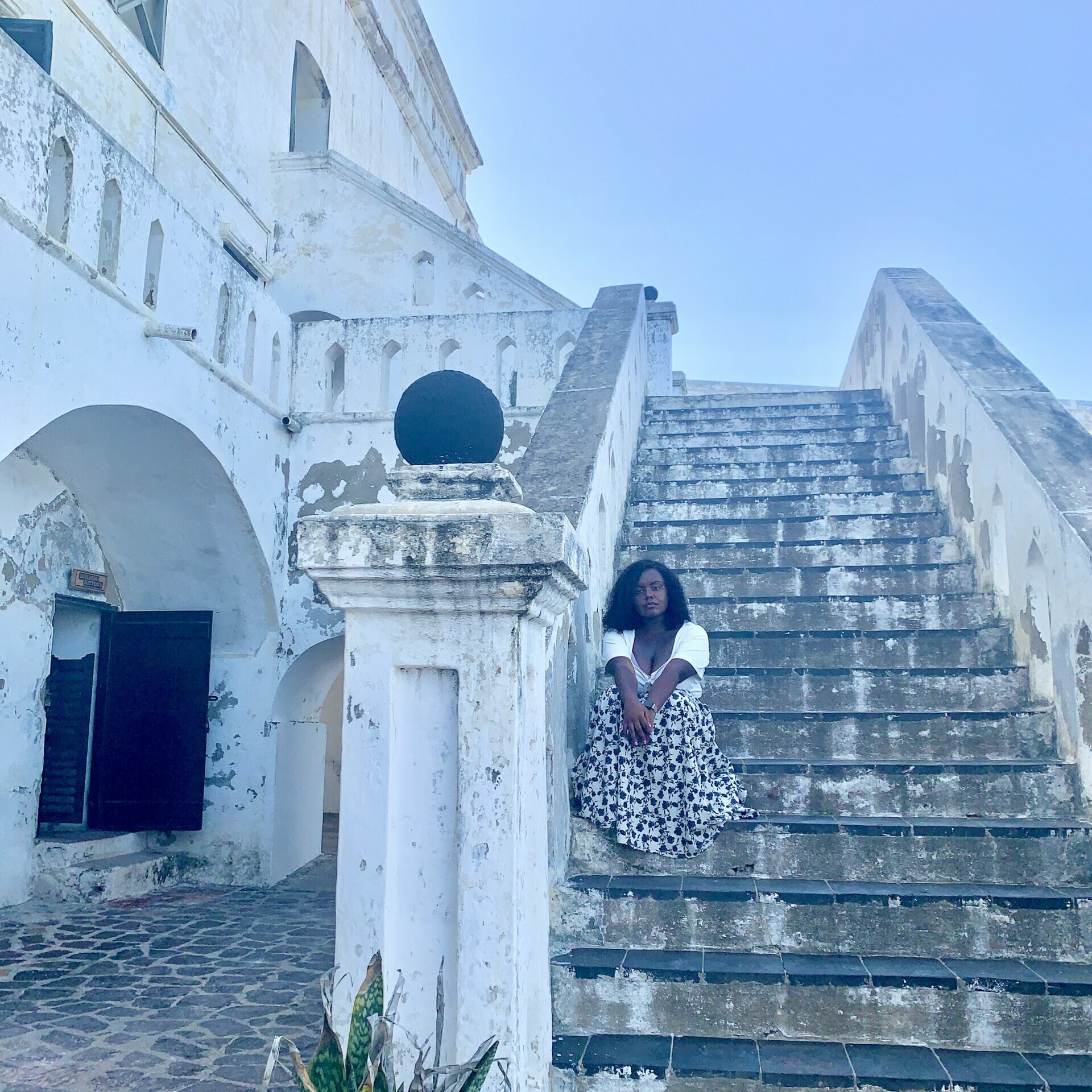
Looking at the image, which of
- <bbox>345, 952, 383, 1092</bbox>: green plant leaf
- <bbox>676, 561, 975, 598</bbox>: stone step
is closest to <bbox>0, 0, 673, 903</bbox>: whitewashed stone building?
<bbox>676, 561, 975, 598</bbox>: stone step

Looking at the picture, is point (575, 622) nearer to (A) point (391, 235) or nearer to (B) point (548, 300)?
(B) point (548, 300)

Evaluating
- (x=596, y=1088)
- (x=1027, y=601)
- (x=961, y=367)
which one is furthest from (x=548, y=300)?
(x=596, y=1088)

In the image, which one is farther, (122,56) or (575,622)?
(122,56)

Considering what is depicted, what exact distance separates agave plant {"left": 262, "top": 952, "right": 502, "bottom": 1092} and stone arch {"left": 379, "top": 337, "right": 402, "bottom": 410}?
5.94 m

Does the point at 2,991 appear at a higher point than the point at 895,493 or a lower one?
lower

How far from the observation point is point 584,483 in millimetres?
3674

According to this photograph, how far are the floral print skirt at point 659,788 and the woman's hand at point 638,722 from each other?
0.03m

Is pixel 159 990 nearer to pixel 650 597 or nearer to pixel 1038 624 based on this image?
pixel 650 597

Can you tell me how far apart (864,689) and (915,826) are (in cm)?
95

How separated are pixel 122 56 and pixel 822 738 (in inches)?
293

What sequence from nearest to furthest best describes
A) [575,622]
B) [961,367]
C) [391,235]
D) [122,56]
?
[575,622] < [961,367] < [122,56] < [391,235]

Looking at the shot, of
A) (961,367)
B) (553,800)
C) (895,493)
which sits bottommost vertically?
(553,800)

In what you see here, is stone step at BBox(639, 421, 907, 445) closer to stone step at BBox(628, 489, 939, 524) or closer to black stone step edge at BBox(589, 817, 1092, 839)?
stone step at BBox(628, 489, 939, 524)

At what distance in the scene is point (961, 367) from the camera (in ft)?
16.3
